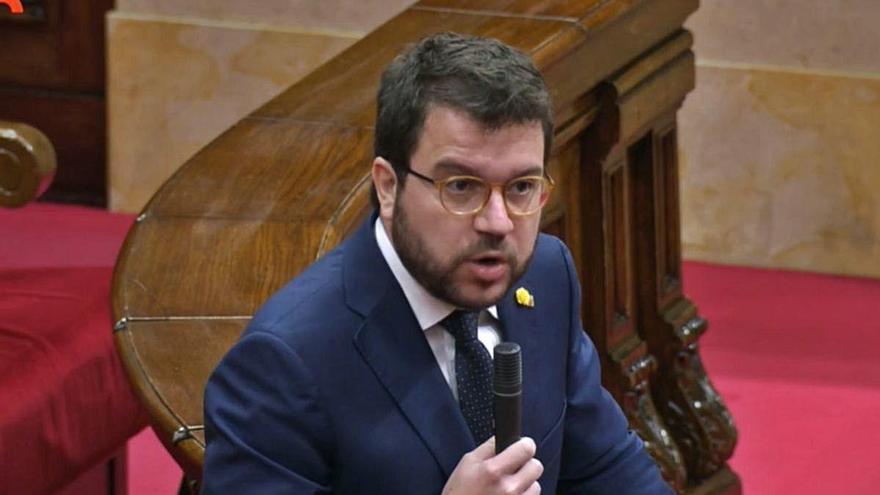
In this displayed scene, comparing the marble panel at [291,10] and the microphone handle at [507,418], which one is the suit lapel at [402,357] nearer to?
the microphone handle at [507,418]

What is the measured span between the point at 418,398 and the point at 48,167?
1.17m

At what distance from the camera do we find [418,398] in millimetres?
2092

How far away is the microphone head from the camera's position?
6.08 ft

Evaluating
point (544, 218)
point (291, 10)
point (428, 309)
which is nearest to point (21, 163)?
point (544, 218)

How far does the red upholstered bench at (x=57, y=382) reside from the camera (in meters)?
3.16

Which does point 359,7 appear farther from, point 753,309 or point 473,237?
point 473,237

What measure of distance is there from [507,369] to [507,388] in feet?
0.06

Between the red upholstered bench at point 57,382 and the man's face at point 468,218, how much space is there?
45.8 inches

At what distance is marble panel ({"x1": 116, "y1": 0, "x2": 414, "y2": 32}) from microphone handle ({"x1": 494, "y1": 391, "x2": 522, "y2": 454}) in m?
4.50

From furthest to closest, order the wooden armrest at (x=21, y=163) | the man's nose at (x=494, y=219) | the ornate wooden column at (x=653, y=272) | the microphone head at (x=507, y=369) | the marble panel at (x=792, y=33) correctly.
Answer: the marble panel at (x=792, y=33)
the ornate wooden column at (x=653, y=272)
the wooden armrest at (x=21, y=163)
the man's nose at (x=494, y=219)
the microphone head at (x=507, y=369)

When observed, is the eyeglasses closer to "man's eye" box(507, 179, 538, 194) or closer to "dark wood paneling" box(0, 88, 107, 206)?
"man's eye" box(507, 179, 538, 194)

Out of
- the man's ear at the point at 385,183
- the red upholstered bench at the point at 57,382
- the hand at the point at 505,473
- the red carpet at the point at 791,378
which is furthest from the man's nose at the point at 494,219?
the red carpet at the point at 791,378

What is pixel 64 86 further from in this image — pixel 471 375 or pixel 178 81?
pixel 471 375

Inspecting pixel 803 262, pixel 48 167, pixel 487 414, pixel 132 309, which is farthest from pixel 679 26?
pixel 803 262
